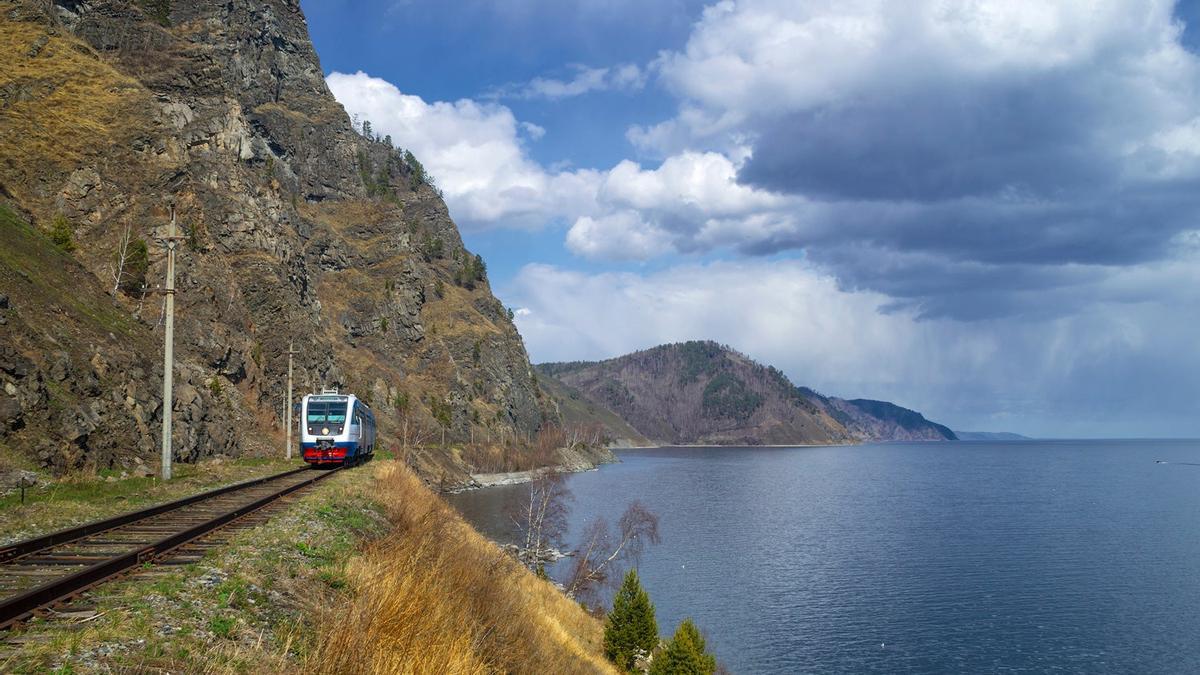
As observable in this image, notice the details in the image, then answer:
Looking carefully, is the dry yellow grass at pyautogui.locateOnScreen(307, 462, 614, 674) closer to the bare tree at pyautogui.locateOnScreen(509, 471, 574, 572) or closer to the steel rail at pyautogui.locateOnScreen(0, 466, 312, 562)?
the steel rail at pyautogui.locateOnScreen(0, 466, 312, 562)

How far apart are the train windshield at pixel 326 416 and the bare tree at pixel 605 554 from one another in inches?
619

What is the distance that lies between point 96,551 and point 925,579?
56.5 metres

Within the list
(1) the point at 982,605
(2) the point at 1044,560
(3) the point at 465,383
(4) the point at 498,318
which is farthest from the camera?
(4) the point at 498,318

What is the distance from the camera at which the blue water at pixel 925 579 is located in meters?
40.5

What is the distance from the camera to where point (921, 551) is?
6738cm

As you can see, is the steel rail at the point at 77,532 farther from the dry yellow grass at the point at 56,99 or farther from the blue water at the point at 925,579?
the dry yellow grass at the point at 56,99

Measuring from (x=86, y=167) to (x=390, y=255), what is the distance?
99700 millimetres

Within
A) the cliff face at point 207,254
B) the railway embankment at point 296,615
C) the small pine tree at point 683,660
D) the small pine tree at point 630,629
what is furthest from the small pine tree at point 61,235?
the small pine tree at point 683,660

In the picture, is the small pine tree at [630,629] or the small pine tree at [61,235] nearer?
the small pine tree at [630,629]

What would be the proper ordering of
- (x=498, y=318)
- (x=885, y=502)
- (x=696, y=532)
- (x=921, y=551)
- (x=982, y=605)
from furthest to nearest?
(x=498, y=318)
(x=885, y=502)
(x=696, y=532)
(x=921, y=551)
(x=982, y=605)

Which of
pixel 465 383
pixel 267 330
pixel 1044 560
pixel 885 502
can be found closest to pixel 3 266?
pixel 267 330

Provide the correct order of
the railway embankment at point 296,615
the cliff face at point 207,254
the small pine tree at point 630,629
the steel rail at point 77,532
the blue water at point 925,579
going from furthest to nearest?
the blue water at point 925,579 < the cliff face at point 207,254 < the small pine tree at point 630,629 < the steel rail at point 77,532 < the railway embankment at point 296,615

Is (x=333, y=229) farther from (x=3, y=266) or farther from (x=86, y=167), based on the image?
(x=3, y=266)

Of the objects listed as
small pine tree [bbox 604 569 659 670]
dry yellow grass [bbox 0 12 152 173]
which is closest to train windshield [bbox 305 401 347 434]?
small pine tree [bbox 604 569 659 670]
